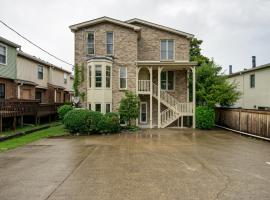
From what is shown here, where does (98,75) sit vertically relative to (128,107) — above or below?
above

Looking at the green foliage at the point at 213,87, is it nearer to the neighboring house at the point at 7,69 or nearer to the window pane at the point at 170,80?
the window pane at the point at 170,80

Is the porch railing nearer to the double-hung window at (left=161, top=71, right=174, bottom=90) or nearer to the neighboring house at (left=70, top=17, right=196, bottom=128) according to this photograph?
the neighboring house at (left=70, top=17, right=196, bottom=128)

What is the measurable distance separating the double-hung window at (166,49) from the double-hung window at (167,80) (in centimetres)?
144

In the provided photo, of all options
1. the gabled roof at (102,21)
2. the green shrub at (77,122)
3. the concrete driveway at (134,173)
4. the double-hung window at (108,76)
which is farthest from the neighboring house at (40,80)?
the concrete driveway at (134,173)

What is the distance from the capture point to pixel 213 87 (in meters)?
21.0

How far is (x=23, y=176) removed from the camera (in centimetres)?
752

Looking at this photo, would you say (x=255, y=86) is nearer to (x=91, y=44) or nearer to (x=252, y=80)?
(x=252, y=80)

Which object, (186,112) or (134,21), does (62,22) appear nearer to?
(134,21)

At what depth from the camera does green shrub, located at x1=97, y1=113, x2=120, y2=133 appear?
17828 millimetres

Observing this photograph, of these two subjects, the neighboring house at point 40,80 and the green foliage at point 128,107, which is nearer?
the green foliage at point 128,107

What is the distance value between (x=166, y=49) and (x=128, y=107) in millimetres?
7053

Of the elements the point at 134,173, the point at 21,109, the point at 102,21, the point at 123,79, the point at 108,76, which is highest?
the point at 102,21

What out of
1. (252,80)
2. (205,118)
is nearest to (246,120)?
(205,118)

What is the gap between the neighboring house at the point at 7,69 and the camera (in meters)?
21.4
